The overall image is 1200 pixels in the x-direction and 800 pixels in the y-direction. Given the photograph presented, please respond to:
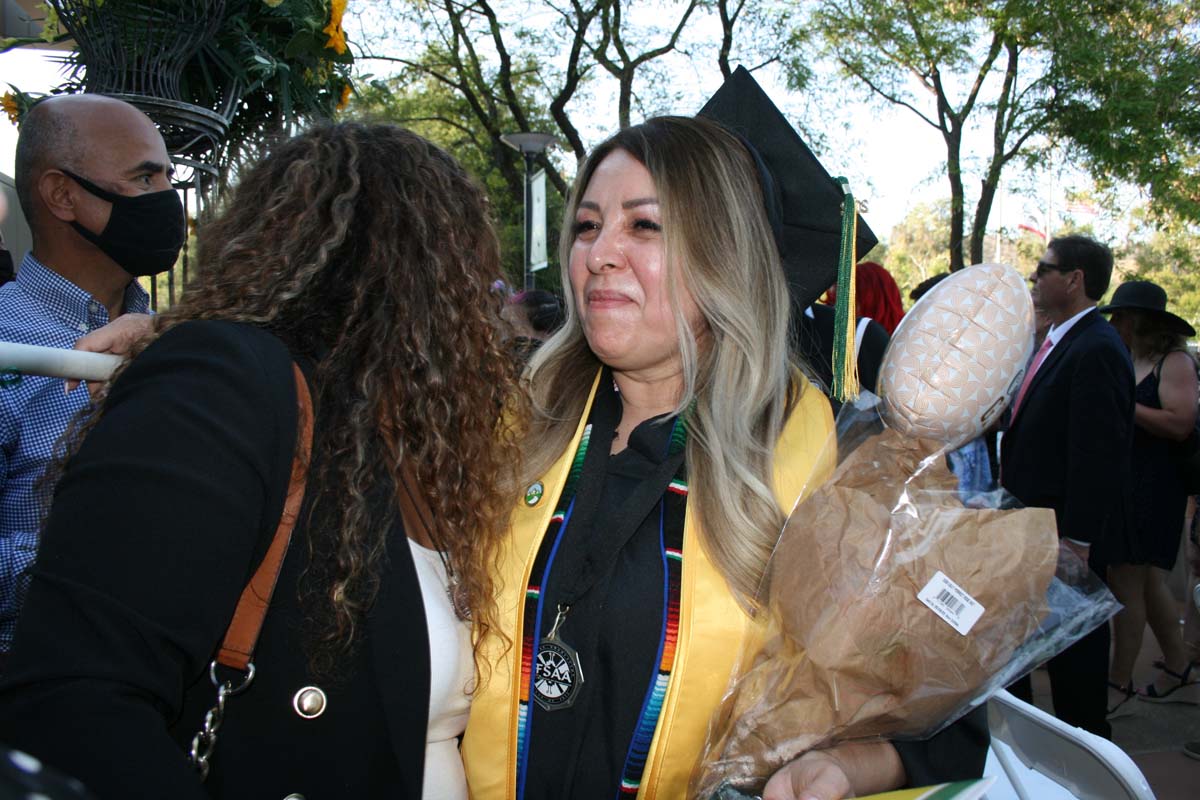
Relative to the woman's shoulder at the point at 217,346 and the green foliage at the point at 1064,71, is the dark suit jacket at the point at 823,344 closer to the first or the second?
the woman's shoulder at the point at 217,346

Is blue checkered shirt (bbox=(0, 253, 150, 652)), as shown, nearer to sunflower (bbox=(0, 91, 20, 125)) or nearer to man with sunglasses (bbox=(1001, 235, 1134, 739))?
sunflower (bbox=(0, 91, 20, 125))

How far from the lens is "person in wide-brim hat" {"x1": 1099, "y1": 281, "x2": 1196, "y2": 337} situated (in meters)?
5.13

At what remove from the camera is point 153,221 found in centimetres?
249

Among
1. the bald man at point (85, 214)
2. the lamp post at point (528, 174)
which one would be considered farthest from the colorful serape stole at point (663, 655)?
the lamp post at point (528, 174)

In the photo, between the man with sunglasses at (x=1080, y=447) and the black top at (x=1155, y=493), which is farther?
the black top at (x=1155, y=493)

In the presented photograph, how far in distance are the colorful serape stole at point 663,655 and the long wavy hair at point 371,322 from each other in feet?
1.11

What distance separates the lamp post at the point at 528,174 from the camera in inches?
413

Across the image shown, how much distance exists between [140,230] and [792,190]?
1767 millimetres

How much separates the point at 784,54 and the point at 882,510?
1508 cm

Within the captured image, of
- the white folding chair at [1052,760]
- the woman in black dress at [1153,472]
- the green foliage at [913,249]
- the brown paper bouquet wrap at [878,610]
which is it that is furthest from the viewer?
the green foliage at [913,249]

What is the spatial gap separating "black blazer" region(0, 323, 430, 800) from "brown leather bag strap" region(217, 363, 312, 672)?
21 mm

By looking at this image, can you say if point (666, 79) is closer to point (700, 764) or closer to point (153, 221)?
point (153, 221)

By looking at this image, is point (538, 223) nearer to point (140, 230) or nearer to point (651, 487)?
point (140, 230)

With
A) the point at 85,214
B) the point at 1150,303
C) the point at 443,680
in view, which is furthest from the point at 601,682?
the point at 1150,303
